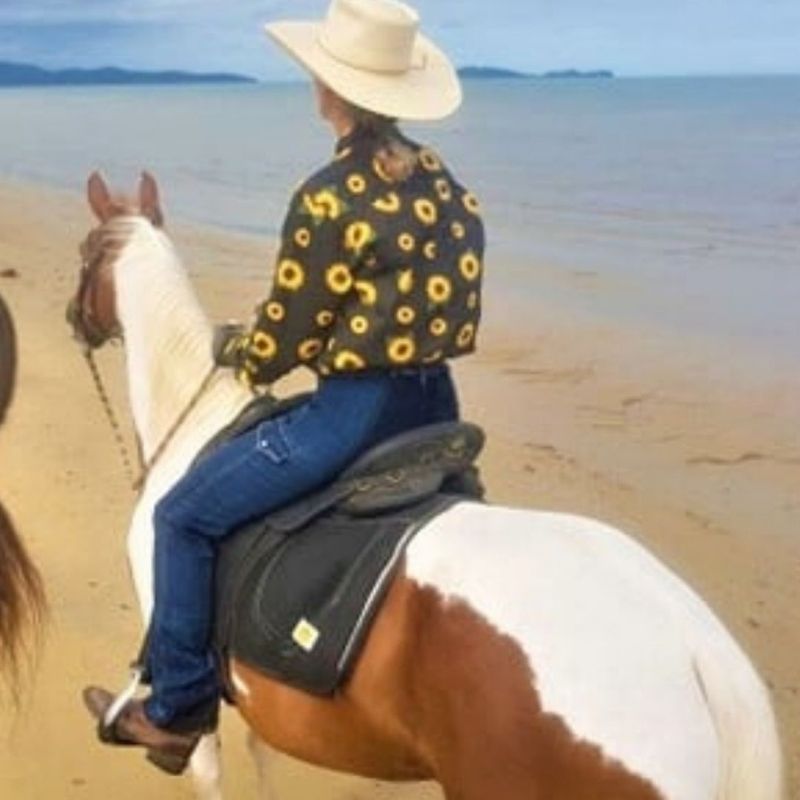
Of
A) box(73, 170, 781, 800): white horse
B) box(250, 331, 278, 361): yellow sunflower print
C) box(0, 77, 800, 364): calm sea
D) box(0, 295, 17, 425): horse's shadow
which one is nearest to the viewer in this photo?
box(0, 295, 17, 425): horse's shadow

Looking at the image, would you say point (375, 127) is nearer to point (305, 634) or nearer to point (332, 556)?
point (332, 556)

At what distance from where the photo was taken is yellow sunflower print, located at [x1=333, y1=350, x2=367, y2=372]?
172 inches

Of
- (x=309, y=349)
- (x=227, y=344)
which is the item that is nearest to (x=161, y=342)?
(x=227, y=344)

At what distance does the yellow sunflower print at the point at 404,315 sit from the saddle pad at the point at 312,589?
1.47 ft

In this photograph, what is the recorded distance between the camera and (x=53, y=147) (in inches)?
1959

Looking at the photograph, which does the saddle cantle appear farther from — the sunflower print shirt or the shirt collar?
the shirt collar

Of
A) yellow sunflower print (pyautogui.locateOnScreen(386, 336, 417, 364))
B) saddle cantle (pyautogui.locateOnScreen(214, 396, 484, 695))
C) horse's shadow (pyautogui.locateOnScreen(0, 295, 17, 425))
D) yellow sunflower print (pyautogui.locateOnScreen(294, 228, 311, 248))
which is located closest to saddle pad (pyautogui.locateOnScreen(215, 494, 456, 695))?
saddle cantle (pyautogui.locateOnScreen(214, 396, 484, 695))

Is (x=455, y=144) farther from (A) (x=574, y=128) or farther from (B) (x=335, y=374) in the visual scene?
(B) (x=335, y=374)

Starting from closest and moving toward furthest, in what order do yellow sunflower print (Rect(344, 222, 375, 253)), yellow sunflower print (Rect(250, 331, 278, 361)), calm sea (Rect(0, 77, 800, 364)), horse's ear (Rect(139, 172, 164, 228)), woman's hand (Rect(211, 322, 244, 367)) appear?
1. yellow sunflower print (Rect(344, 222, 375, 253))
2. yellow sunflower print (Rect(250, 331, 278, 361))
3. woman's hand (Rect(211, 322, 244, 367))
4. horse's ear (Rect(139, 172, 164, 228))
5. calm sea (Rect(0, 77, 800, 364))

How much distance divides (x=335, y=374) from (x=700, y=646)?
4.04 feet

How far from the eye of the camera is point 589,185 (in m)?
32.9

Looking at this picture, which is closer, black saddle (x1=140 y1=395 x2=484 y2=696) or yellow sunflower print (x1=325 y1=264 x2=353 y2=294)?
black saddle (x1=140 y1=395 x2=484 y2=696)

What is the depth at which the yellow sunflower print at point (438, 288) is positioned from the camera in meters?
4.34

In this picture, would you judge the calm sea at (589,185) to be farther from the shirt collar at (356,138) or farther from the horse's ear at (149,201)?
the shirt collar at (356,138)
